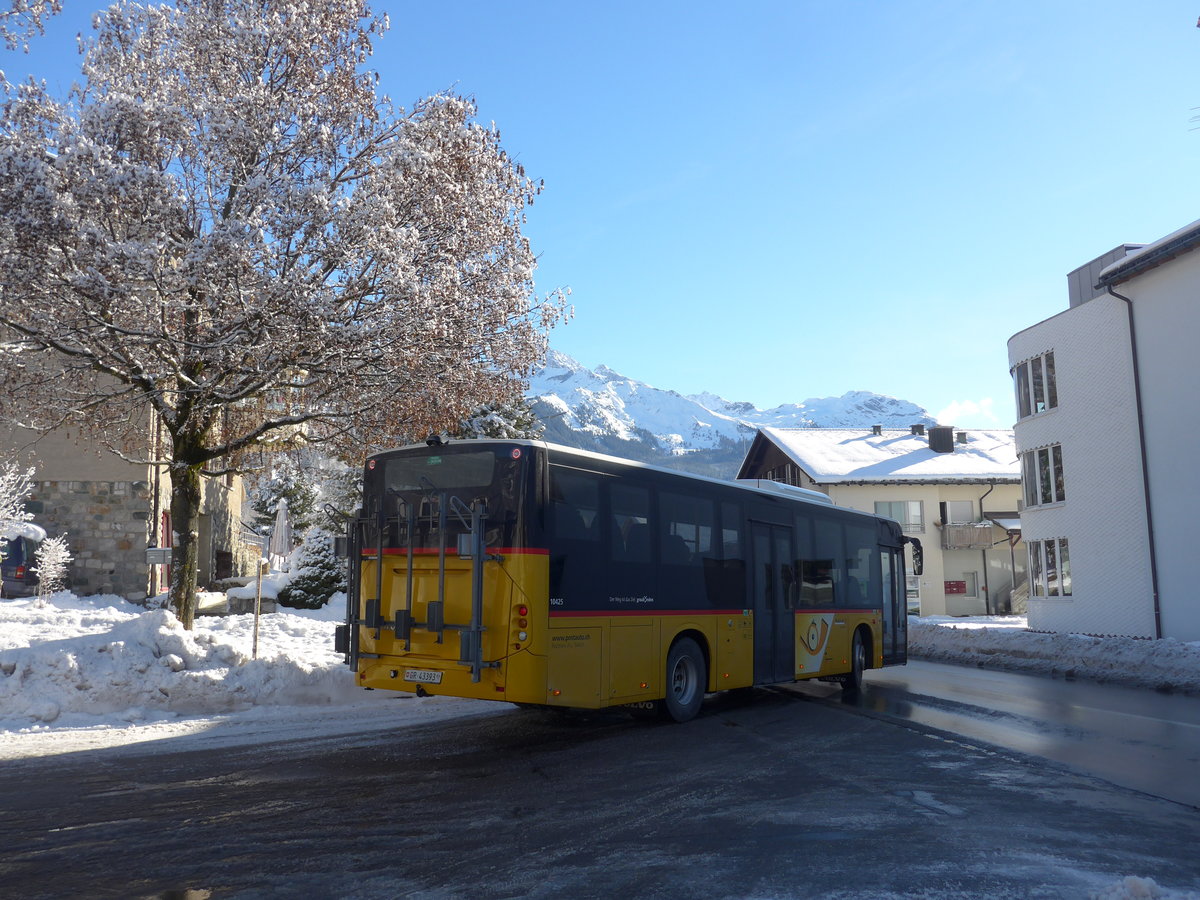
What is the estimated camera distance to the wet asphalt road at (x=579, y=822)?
17.3 ft

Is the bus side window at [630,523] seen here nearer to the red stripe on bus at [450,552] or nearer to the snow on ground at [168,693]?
the red stripe on bus at [450,552]

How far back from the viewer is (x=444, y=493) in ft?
33.0

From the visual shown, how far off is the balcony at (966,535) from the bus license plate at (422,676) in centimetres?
4156

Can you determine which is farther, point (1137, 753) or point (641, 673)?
point (641, 673)

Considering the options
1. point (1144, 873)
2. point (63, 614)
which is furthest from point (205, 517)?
point (1144, 873)

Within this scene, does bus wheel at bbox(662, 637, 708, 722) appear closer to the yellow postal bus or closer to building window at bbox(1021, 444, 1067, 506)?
the yellow postal bus

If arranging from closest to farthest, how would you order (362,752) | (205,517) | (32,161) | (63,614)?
(362,752), (32,161), (63,614), (205,517)

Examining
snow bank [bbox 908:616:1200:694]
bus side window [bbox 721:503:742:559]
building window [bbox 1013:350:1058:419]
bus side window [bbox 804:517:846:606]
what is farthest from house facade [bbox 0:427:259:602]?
building window [bbox 1013:350:1058:419]

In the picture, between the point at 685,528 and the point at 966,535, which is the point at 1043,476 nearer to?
the point at 966,535

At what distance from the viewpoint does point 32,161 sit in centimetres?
A: 1174

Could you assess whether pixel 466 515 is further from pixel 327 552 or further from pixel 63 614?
pixel 327 552

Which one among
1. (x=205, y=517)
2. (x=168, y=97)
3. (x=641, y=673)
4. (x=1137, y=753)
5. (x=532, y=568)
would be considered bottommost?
(x=1137, y=753)

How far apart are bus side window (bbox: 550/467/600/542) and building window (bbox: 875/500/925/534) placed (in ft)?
131

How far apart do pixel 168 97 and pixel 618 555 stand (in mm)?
9307
